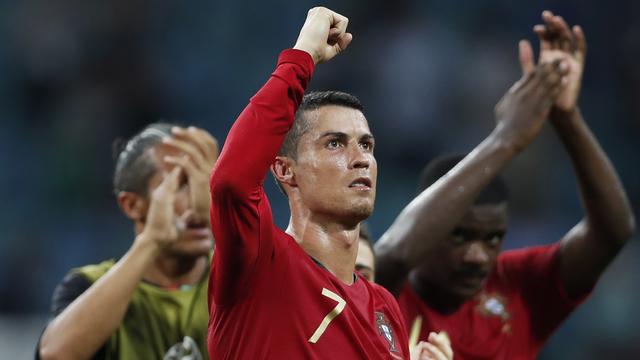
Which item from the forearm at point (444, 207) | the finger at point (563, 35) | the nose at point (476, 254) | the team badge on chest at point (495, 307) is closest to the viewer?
the forearm at point (444, 207)

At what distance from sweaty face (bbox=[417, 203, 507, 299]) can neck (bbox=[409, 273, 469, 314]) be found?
0.06 meters

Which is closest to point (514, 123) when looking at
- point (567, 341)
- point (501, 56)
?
point (567, 341)

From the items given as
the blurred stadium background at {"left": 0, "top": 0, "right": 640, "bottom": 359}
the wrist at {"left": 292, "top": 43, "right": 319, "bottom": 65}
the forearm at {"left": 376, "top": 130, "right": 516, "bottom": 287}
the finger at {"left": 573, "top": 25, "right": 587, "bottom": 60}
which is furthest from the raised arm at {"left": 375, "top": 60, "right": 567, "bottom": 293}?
the blurred stadium background at {"left": 0, "top": 0, "right": 640, "bottom": 359}

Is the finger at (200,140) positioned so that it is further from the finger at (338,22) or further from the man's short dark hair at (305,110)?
the finger at (338,22)

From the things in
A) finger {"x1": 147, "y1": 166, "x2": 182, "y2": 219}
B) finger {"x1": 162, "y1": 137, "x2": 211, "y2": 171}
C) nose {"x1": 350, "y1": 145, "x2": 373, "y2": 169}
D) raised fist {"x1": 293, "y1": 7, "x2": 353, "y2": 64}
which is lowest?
finger {"x1": 147, "y1": 166, "x2": 182, "y2": 219}

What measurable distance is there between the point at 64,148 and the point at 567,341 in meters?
4.15

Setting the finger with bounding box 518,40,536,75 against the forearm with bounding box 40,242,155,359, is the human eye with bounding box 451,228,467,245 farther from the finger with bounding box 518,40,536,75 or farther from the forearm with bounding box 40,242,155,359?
the forearm with bounding box 40,242,155,359

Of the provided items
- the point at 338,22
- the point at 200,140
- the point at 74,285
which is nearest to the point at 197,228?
the point at 200,140

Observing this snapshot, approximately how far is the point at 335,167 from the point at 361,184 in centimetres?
9

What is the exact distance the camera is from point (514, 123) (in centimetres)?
458

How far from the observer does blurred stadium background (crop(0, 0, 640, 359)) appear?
26.1ft

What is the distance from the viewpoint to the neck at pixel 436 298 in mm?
4867

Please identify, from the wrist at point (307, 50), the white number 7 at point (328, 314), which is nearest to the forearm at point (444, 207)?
the white number 7 at point (328, 314)

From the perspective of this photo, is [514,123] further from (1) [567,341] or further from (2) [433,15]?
(2) [433,15]
